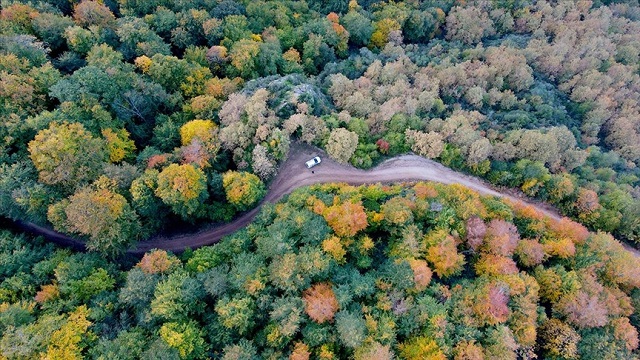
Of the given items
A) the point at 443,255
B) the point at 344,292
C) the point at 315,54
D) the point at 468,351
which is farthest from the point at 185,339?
the point at 315,54

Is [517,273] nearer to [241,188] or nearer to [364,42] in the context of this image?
[241,188]

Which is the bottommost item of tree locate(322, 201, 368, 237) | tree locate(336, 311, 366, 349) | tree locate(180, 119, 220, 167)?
tree locate(336, 311, 366, 349)

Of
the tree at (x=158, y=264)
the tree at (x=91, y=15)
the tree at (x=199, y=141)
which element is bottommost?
the tree at (x=158, y=264)

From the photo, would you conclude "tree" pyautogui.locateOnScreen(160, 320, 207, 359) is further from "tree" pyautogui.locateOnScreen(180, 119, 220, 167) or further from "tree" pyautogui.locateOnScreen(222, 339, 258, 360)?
"tree" pyautogui.locateOnScreen(180, 119, 220, 167)

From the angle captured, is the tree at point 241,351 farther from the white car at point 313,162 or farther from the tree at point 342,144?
the tree at point 342,144

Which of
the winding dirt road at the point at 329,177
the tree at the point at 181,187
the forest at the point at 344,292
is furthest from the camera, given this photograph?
the winding dirt road at the point at 329,177

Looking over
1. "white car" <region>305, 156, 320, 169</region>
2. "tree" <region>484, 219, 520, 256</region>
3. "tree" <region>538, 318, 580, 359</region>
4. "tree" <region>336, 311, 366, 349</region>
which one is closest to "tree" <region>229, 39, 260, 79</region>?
"white car" <region>305, 156, 320, 169</region>

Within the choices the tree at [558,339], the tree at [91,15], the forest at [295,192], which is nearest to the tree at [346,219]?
the forest at [295,192]
